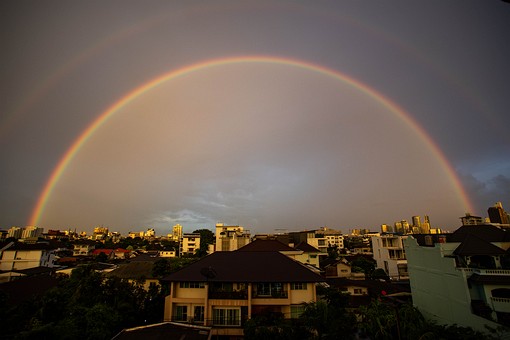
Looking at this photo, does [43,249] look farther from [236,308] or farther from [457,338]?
[457,338]

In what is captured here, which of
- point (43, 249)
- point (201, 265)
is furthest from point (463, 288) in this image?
point (43, 249)

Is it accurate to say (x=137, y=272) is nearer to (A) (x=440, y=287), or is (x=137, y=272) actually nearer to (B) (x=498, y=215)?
(A) (x=440, y=287)

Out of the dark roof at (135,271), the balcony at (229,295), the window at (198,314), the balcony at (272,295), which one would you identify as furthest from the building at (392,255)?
the dark roof at (135,271)

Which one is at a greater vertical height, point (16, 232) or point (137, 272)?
point (16, 232)

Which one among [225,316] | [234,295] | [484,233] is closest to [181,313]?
[225,316]

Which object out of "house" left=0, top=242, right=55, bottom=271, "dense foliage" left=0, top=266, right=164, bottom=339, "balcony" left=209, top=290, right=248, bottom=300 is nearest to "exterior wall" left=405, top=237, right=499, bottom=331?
"balcony" left=209, top=290, right=248, bottom=300

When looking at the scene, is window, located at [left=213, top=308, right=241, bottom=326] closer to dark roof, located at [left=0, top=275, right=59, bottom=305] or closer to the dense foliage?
the dense foliage

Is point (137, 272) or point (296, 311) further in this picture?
point (137, 272)
